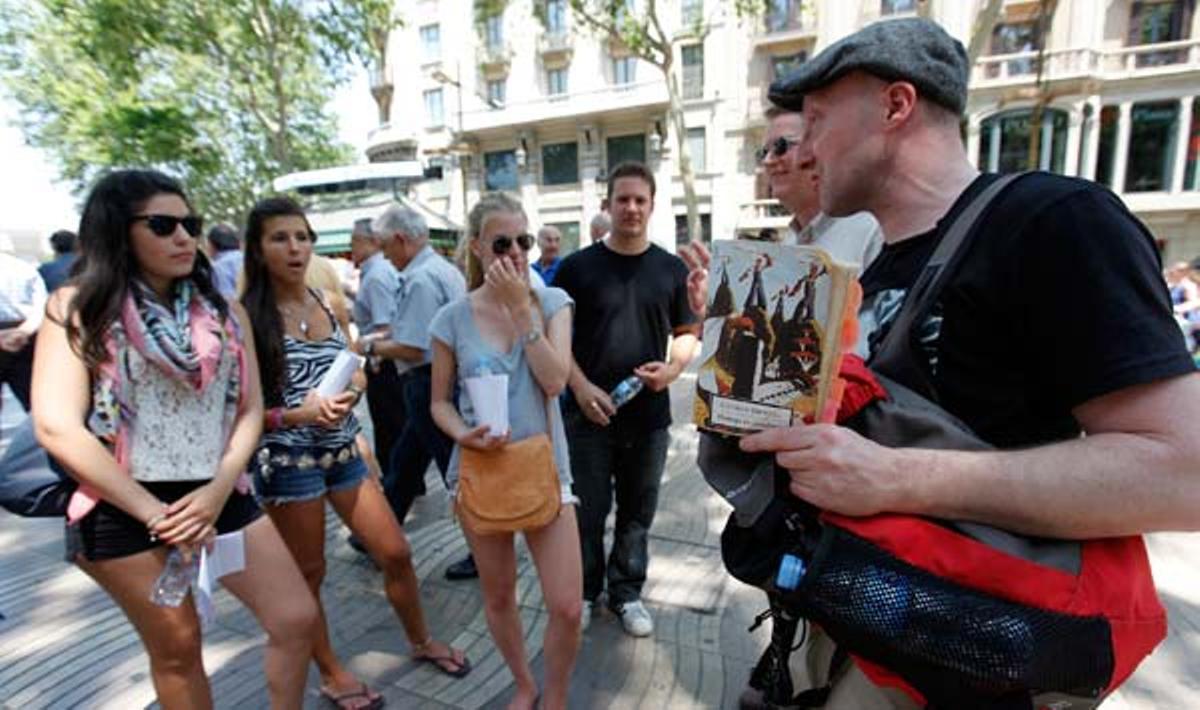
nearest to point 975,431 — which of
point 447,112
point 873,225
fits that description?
point 873,225

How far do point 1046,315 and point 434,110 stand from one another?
32507 mm

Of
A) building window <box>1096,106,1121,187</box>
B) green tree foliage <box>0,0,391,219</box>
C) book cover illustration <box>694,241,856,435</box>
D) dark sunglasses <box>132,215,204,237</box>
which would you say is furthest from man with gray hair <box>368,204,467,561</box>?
building window <box>1096,106,1121,187</box>

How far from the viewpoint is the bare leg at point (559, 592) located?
2.14 meters

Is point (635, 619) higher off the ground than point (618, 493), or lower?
lower

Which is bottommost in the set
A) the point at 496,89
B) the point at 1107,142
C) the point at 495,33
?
the point at 1107,142

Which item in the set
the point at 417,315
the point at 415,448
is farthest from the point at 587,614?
the point at 417,315

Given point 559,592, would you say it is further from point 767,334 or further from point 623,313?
point 767,334

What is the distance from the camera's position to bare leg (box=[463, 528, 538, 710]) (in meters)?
2.19

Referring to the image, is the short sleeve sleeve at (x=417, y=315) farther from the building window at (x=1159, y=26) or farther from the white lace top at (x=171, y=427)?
the building window at (x=1159, y=26)

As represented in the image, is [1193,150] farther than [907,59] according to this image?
Yes

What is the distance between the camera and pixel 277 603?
74.7 inches

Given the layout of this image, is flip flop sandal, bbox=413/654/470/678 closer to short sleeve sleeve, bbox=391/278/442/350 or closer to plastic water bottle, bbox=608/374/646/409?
plastic water bottle, bbox=608/374/646/409

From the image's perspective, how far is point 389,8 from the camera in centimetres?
1541

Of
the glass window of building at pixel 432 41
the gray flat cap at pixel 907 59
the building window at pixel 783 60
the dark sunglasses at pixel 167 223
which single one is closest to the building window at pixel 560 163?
the glass window of building at pixel 432 41
